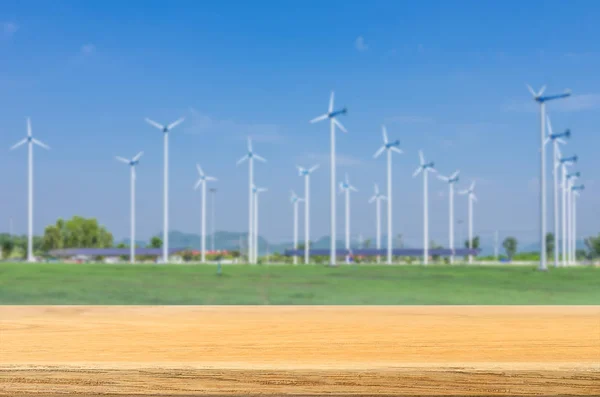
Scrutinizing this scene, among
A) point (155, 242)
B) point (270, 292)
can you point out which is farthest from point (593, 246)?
point (270, 292)

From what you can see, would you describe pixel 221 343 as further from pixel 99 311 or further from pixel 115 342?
pixel 99 311

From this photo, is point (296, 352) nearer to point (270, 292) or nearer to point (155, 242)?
point (270, 292)

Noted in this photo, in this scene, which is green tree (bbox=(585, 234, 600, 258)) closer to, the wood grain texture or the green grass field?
the green grass field

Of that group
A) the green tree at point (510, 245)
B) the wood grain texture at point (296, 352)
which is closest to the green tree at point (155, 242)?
the green tree at point (510, 245)

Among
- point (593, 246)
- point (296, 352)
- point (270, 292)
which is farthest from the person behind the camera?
point (593, 246)

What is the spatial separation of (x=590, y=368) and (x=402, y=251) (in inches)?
5506

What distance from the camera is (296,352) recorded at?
1.59 m

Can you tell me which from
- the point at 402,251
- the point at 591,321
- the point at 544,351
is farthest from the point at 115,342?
the point at 402,251

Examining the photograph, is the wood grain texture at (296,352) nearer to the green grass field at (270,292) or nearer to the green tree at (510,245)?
the green grass field at (270,292)

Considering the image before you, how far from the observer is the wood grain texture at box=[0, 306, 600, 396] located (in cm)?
124

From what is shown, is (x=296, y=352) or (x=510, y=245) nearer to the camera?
(x=296, y=352)

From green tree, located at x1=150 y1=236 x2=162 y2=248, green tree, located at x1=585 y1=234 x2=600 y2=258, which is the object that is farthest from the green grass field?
green tree, located at x1=150 y1=236 x2=162 y2=248

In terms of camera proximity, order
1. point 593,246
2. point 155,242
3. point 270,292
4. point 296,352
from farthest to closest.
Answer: point 155,242
point 593,246
point 270,292
point 296,352

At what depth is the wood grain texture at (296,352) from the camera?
1239 mm
